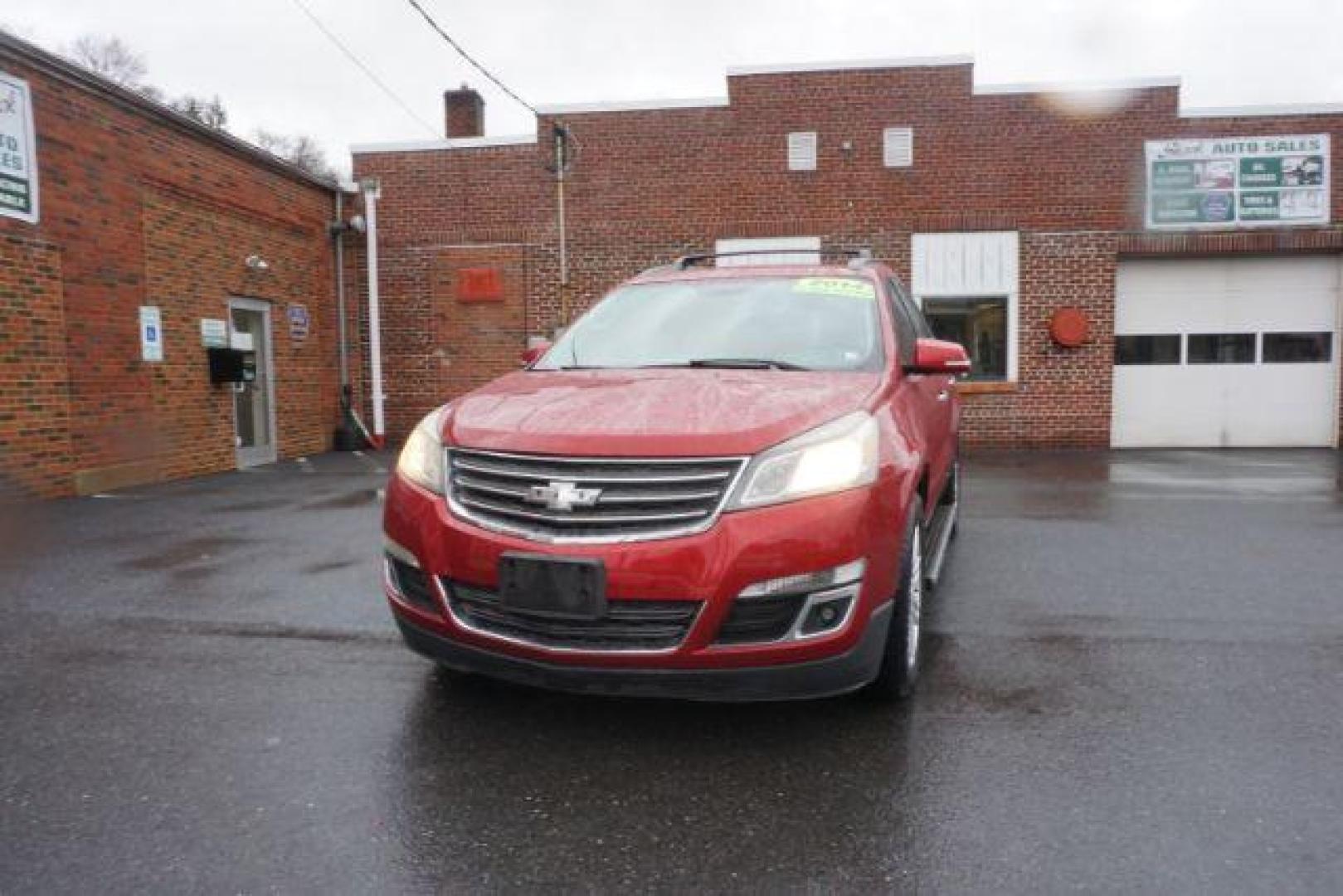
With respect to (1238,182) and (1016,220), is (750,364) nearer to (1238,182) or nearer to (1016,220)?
(1016,220)

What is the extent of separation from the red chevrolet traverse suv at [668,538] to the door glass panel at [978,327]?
35.0ft

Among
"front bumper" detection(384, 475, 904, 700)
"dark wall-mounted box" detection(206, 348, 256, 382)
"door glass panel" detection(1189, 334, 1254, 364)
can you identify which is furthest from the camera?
"door glass panel" detection(1189, 334, 1254, 364)

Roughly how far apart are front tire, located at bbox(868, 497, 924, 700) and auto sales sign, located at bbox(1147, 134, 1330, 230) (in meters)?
11.7

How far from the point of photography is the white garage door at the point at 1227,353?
43.0 ft

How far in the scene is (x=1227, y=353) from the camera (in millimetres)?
13266

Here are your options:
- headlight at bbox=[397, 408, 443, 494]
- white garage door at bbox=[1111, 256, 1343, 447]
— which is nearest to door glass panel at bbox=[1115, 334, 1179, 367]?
white garage door at bbox=[1111, 256, 1343, 447]

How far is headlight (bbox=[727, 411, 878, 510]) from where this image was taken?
2871mm

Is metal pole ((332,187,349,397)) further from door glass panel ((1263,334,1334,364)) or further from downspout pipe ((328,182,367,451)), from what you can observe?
door glass panel ((1263,334,1334,364))

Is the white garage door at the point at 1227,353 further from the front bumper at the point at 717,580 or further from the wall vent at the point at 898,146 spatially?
the front bumper at the point at 717,580

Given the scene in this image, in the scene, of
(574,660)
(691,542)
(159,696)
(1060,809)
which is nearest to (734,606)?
(691,542)

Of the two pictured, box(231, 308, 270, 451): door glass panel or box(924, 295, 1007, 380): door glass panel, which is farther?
box(924, 295, 1007, 380): door glass panel

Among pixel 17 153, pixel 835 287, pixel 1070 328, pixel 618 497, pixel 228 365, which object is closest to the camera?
pixel 618 497

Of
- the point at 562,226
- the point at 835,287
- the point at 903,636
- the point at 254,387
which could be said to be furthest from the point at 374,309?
the point at 903,636

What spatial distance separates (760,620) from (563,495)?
0.71 metres
